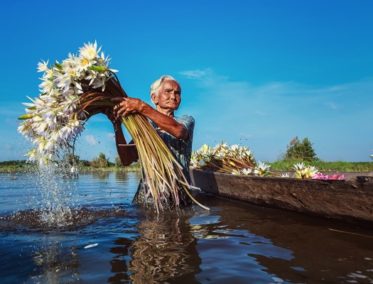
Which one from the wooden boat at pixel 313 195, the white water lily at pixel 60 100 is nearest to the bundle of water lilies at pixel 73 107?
the white water lily at pixel 60 100

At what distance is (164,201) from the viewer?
460 centimetres

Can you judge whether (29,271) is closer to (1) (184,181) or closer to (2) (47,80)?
(2) (47,80)

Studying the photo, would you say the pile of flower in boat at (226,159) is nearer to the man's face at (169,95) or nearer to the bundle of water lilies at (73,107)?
the man's face at (169,95)

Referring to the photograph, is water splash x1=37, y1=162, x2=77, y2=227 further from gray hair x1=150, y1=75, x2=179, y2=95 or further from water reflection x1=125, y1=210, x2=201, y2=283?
gray hair x1=150, y1=75, x2=179, y2=95

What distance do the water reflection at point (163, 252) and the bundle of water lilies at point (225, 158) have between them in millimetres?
2953

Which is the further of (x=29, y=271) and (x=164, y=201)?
(x=164, y=201)

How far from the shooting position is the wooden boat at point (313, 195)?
3244 mm

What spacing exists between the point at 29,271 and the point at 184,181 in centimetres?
250

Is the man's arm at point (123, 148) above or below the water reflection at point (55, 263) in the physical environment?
above

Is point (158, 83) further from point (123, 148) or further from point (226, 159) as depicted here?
point (226, 159)

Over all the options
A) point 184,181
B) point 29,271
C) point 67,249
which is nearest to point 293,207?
point 184,181

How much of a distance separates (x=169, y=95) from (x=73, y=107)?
4.95 ft

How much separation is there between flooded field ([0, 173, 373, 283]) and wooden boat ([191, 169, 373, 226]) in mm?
137

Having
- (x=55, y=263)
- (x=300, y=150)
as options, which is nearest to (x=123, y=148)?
(x=55, y=263)
